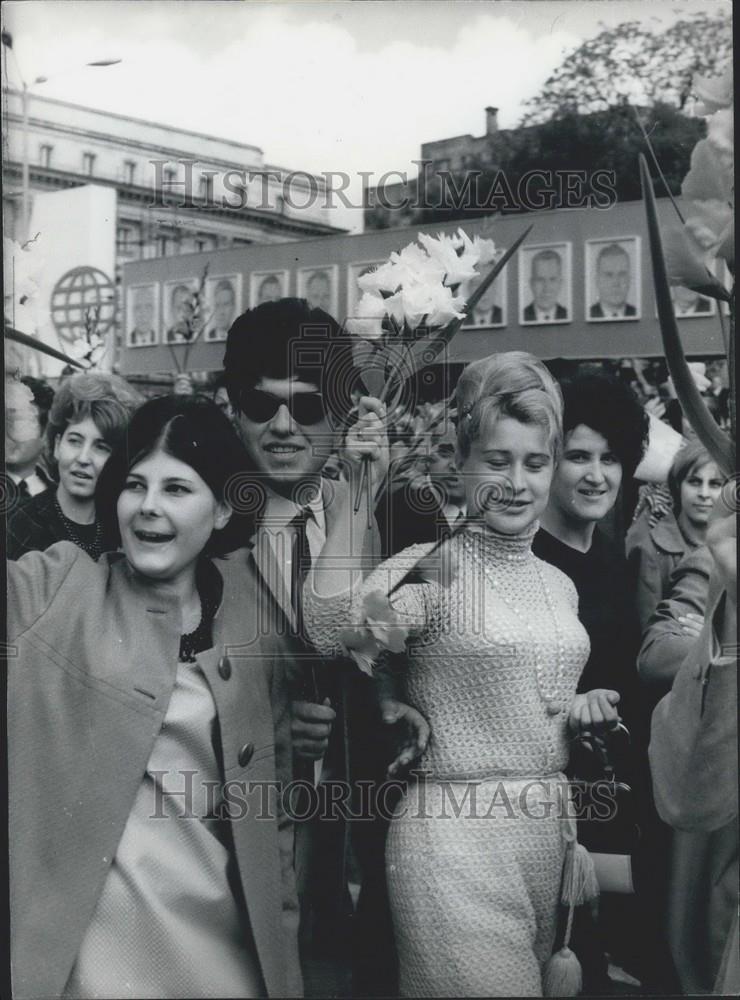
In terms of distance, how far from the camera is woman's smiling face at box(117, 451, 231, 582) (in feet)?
8.47

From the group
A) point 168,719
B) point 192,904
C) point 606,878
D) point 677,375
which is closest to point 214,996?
point 192,904

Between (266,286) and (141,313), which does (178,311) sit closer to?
(141,313)

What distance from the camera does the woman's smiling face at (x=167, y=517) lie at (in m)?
2.58

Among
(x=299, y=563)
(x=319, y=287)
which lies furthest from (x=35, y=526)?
(x=319, y=287)

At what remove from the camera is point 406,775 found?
2.57 metres

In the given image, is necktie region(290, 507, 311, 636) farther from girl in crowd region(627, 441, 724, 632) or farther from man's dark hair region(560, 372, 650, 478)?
girl in crowd region(627, 441, 724, 632)

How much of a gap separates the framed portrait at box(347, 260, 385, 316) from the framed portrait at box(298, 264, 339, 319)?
31 millimetres

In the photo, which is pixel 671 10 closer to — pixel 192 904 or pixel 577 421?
pixel 577 421

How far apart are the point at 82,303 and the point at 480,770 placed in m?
1.58

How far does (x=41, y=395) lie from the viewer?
9.07ft

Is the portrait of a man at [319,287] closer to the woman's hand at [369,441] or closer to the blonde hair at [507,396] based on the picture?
the woman's hand at [369,441]

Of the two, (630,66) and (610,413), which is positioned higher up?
(630,66)

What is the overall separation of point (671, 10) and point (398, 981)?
8.26 feet

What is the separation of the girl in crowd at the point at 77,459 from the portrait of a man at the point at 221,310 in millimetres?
261
